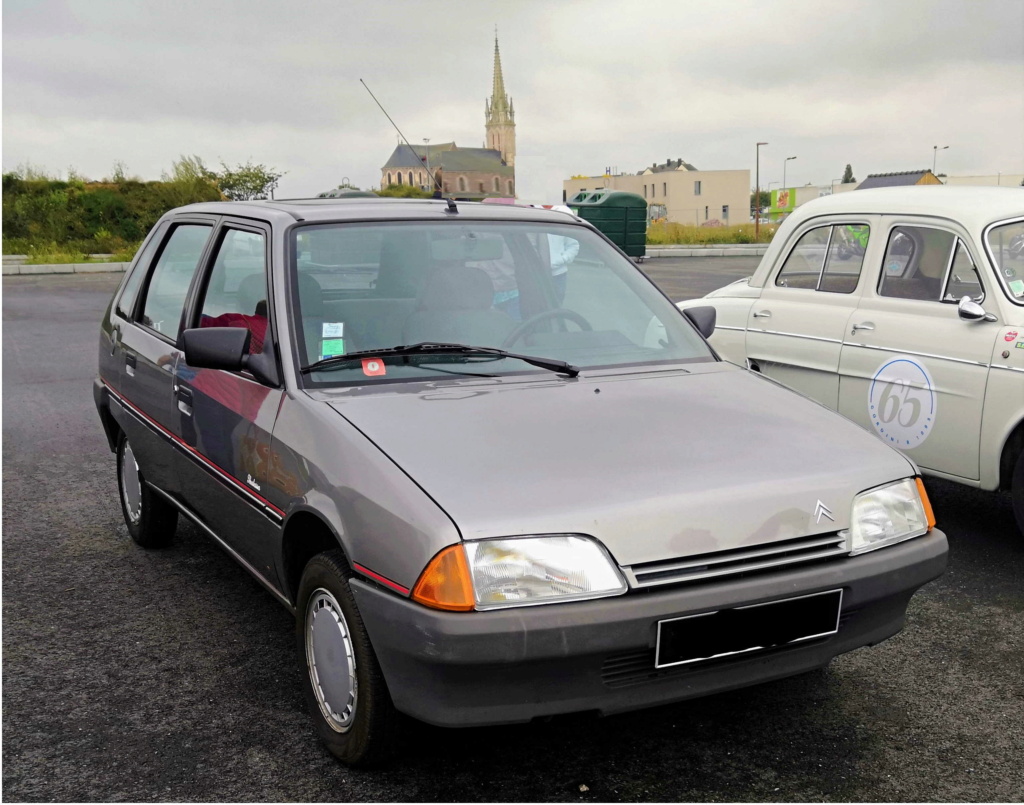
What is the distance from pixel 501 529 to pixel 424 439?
0.48 metres

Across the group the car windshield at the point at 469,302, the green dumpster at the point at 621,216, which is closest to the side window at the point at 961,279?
the car windshield at the point at 469,302

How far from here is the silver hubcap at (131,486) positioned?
5230 mm

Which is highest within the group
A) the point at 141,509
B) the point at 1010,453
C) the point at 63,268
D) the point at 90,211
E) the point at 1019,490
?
the point at 90,211

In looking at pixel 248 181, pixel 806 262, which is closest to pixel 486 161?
pixel 248 181

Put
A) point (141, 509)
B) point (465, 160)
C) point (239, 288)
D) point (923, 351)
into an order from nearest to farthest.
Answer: point (239, 288)
point (141, 509)
point (923, 351)
point (465, 160)

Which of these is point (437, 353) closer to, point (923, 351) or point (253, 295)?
point (253, 295)

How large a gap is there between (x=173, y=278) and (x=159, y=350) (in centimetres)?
41

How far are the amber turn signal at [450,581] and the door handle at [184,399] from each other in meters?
1.98

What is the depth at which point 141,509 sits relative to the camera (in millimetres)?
5219

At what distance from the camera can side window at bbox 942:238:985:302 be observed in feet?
17.4

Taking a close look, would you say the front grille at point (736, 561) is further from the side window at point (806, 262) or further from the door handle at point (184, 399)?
the side window at point (806, 262)

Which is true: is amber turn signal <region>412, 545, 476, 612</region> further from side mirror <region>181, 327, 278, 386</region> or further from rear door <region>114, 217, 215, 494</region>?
rear door <region>114, 217, 215, 494</region>

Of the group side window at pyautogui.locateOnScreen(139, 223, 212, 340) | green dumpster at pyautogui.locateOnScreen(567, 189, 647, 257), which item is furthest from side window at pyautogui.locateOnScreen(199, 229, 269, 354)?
green dumpster at pyautogui.locateOnScreen(567, 189, 647, 257)

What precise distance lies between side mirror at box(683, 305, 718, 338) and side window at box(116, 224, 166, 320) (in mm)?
2629
